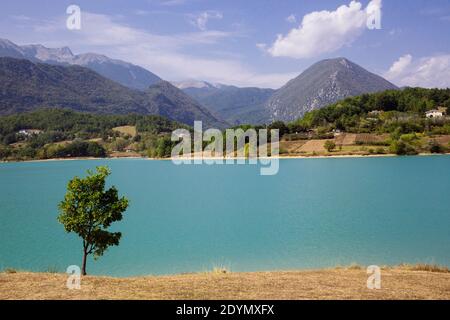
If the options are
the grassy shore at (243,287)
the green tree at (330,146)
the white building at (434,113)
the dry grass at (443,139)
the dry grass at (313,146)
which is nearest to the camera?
the grassy shore at (243,287)

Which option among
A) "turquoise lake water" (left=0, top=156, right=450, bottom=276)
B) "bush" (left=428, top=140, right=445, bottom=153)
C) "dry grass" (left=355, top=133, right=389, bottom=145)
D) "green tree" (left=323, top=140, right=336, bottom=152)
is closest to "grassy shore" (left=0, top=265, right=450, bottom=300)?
"turquoise lake water" (left=0, top=156, right=450, bottom=276)

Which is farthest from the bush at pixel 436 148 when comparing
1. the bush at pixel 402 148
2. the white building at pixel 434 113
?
the white building at pixel 434 113

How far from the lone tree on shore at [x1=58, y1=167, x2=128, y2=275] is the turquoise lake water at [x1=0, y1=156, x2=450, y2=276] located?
5.87 meters

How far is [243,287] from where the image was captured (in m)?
14.7

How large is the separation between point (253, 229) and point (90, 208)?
21.2 m

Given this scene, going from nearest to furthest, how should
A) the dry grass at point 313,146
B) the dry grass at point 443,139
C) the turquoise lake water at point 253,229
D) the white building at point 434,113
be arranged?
1. the turquoise lake water at point 253,229
2. the dry grass at point 443,139
3. the dry grass at point 313,146
4. the white building at point 434,113

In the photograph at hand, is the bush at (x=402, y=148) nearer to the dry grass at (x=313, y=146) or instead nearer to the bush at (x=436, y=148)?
the bush at (x=436, y=148)

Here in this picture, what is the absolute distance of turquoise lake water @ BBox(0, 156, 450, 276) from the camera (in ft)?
95.6

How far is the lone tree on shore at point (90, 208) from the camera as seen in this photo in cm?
2133

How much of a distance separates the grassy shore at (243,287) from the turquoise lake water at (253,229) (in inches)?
394

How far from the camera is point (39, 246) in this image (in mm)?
35562

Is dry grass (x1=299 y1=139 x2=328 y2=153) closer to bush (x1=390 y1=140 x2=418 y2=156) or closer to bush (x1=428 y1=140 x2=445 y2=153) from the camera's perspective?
bush (x1=390 y1=140 x2=418 y2=156)

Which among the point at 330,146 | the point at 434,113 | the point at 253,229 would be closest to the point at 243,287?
the point at 253,229
